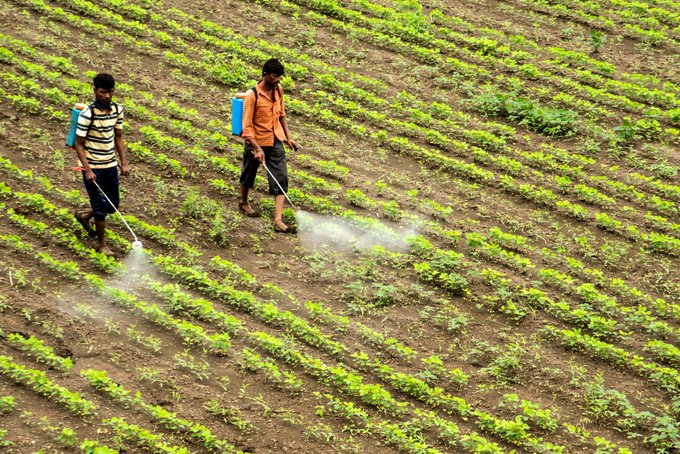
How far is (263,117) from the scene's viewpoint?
9961 mm

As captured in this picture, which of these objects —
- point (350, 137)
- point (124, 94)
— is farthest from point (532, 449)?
point (124, 94)

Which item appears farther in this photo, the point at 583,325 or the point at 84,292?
the point at 583,325

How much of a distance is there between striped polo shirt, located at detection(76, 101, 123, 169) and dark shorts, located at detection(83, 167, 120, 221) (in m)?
0.09

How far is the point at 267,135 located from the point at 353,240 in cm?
161

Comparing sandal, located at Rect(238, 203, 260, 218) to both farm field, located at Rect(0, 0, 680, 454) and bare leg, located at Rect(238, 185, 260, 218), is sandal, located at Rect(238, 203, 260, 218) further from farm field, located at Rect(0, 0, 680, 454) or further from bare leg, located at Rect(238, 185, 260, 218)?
farm field, located at Rect(0, 0, 680, 454)

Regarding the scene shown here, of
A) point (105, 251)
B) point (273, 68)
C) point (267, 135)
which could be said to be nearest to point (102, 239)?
point (105, 251)

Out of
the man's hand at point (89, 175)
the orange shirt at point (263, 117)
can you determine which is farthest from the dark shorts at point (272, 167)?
the man's hand at point (89, 175)

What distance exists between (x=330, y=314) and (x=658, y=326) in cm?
351

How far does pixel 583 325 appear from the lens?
9.14m

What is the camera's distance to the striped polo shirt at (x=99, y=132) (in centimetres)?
862

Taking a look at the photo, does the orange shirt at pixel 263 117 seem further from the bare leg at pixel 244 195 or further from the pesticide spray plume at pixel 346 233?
the bare leg at pixel 244 195

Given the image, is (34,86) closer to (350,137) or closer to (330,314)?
(350,137)

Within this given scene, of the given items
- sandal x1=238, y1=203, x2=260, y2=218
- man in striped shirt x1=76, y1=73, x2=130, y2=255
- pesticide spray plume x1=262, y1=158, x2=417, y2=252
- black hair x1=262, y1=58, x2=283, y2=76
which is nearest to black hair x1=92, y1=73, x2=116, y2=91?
man in striped shirt x1=76, y1=73, x2=130, y2=255

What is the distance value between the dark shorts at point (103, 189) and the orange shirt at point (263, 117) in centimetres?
166
